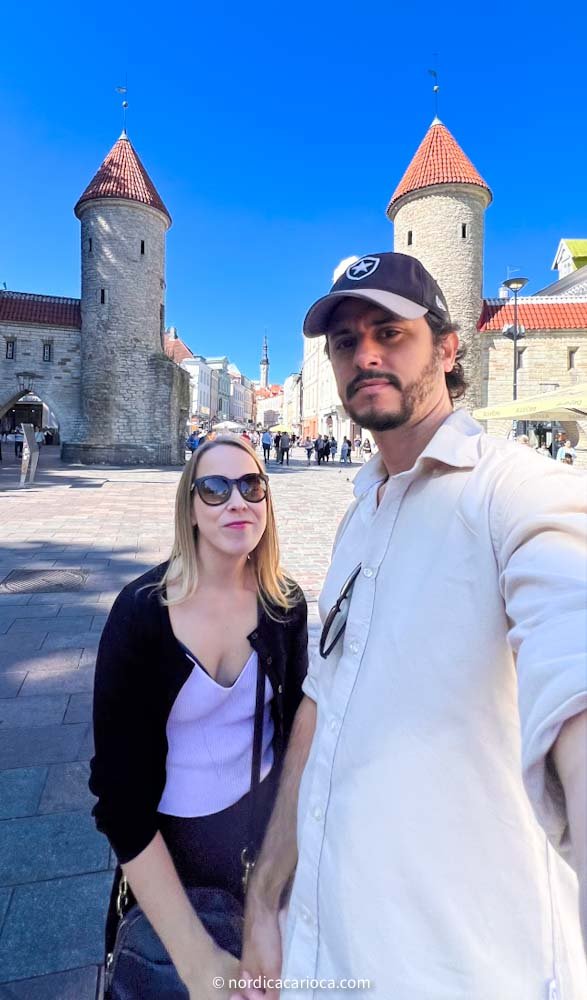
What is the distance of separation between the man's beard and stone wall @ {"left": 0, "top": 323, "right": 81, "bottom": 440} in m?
28.1

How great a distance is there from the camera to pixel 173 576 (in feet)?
5.24

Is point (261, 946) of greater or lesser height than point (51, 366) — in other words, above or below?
below

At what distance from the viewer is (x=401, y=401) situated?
1.26 meters

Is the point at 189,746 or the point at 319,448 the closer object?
the point at 189,746

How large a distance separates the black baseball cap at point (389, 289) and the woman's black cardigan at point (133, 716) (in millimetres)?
929

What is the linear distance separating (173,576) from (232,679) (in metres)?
0.35

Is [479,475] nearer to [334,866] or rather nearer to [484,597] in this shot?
[484,597]

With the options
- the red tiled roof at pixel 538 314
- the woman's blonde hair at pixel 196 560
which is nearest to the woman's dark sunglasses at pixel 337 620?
the woman's blonde hair at pixel 196 560

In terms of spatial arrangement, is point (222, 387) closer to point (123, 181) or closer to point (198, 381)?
point (198, 381)

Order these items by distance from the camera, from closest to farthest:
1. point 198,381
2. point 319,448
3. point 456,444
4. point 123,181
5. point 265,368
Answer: point 456,444 < point 123,181 < point 319,448 < point 198,381 < point 265,368

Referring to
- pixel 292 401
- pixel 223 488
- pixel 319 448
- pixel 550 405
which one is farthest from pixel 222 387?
pixel 223 488

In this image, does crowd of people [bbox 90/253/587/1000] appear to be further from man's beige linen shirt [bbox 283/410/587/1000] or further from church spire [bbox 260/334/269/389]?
church spire [bbox 260/334/269/389]

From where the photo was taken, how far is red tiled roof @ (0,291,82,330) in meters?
26.8

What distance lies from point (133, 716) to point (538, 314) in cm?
3032
